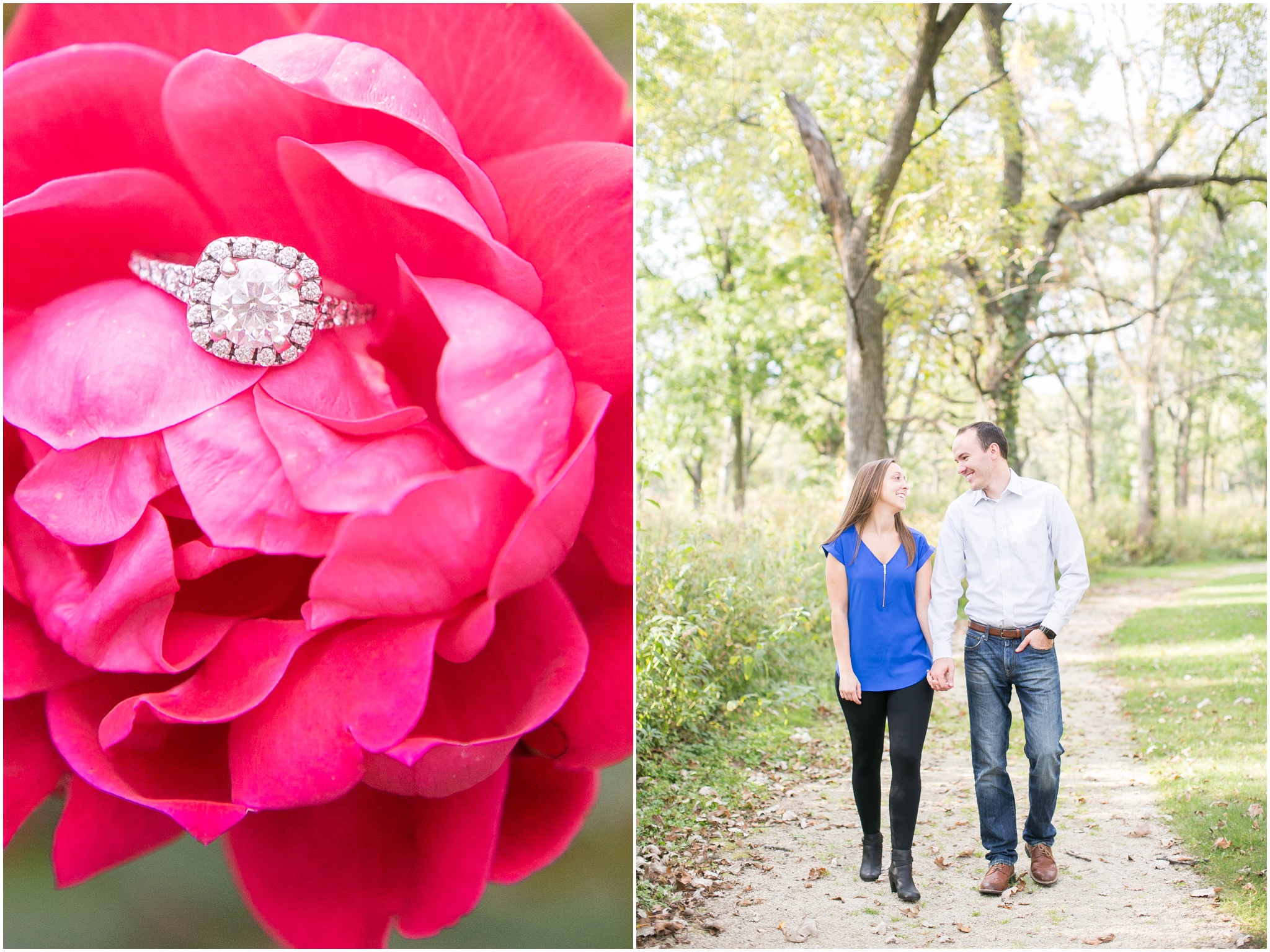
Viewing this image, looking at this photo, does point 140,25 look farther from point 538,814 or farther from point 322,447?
point 538,814

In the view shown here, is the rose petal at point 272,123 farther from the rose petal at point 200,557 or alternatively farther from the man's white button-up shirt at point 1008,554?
the man's white button-up shirt at point 1008,554

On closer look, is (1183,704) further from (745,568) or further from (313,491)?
(313,491)

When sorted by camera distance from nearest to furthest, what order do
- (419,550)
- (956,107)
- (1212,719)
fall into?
(419,550), (1212,719), (956,107)

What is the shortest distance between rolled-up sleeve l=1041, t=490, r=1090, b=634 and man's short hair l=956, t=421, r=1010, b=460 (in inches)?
7.0

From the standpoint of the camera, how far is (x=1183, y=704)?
9.23 feet

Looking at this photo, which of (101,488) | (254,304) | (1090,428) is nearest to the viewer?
(101,488)

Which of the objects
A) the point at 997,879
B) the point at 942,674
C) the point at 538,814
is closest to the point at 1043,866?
the point at 997,879

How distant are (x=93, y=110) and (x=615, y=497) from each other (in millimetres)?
909

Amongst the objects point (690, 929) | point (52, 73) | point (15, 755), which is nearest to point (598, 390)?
point (52, 73)

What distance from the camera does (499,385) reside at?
1.14m

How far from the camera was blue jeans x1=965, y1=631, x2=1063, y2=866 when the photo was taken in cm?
235

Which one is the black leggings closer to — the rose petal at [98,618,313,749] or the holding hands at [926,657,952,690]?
the holding hands at [926,657,952,690]

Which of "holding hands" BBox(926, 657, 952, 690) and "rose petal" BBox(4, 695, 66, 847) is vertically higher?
"rose petal" BBox(4, 695, 66, 847)

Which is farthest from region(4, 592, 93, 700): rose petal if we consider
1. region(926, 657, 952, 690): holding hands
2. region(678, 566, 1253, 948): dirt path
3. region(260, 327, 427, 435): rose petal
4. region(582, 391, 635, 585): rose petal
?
region(926, 657, 952, 690): holding hands
